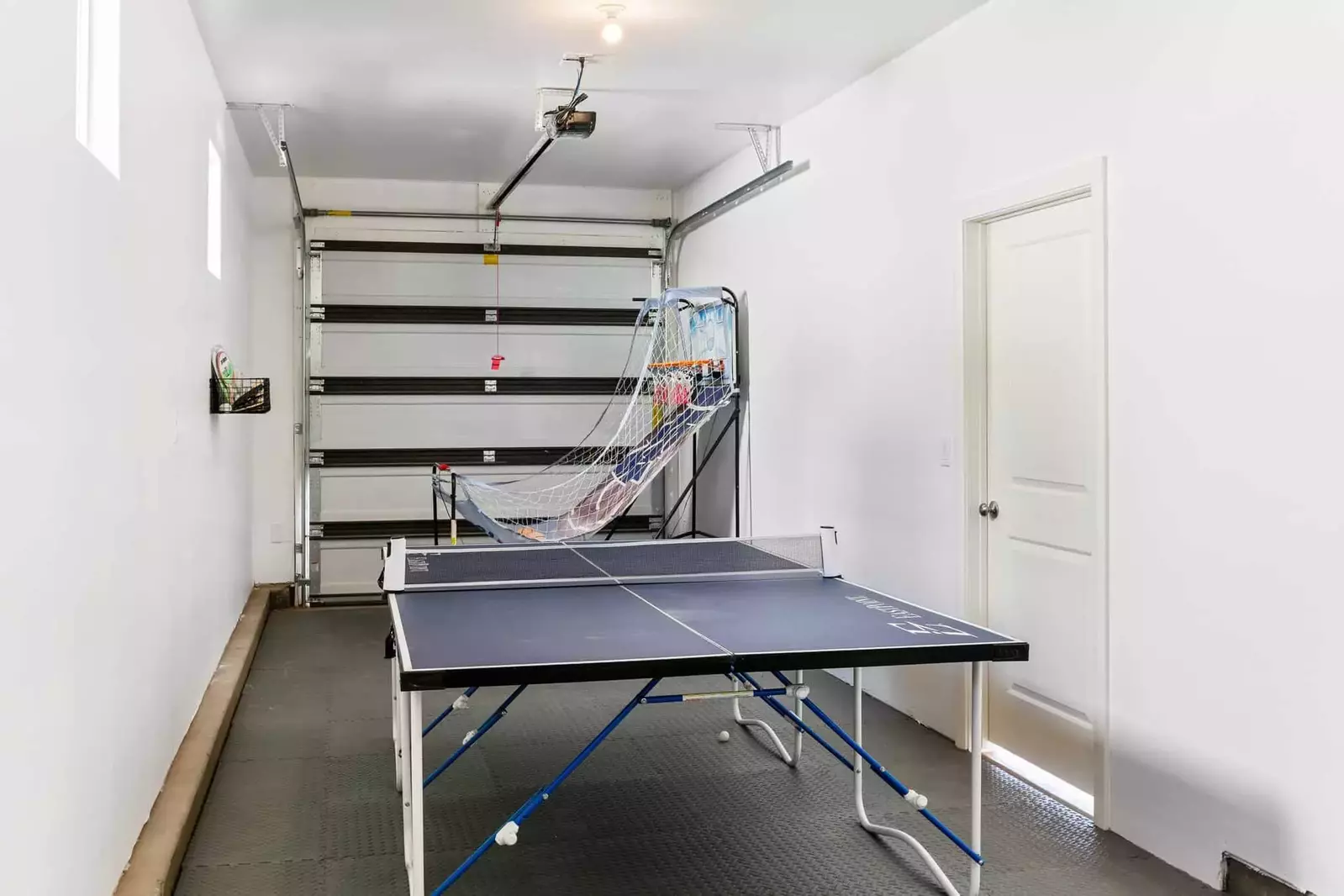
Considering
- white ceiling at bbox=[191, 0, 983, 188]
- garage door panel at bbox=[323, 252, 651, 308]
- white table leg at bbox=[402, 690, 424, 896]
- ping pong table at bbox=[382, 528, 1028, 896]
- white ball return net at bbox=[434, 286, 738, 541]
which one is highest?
white ceiling at bbox=[191, 0, 983, 188]

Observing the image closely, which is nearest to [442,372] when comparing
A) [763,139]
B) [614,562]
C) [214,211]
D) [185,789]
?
[214,211]

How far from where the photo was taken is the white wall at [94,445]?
1.85 m

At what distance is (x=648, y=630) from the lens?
2730 millimetres

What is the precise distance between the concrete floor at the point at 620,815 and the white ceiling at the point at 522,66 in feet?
9.29

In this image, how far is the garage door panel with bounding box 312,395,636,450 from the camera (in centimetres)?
771

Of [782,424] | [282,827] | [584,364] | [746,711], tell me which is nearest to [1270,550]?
[746,711]

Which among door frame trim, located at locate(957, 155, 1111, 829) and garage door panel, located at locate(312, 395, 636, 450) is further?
garage door panel, located at locate(312, 395, 636, 450)

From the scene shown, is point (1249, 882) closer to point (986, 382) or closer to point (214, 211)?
point (986, 382)

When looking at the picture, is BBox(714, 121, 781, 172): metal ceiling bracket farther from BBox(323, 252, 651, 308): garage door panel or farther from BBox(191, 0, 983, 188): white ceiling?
BBox(323, 252, 651, 308): garage door panel

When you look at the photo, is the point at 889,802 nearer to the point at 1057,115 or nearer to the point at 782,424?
the point at 1057,115

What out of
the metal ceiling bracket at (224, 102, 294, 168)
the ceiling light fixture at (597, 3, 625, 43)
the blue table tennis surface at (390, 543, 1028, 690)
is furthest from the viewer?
the metal ceiling bracket at (224, 102, 294, 168)

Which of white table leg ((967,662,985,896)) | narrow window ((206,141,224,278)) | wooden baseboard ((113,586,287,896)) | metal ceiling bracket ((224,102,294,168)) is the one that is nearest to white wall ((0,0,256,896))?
wooden baseboard ((113,586,287,896))

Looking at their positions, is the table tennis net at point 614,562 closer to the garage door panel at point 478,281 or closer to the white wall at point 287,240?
the white wall at point 287,240

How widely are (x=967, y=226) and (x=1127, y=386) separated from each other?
1158 millimetres
